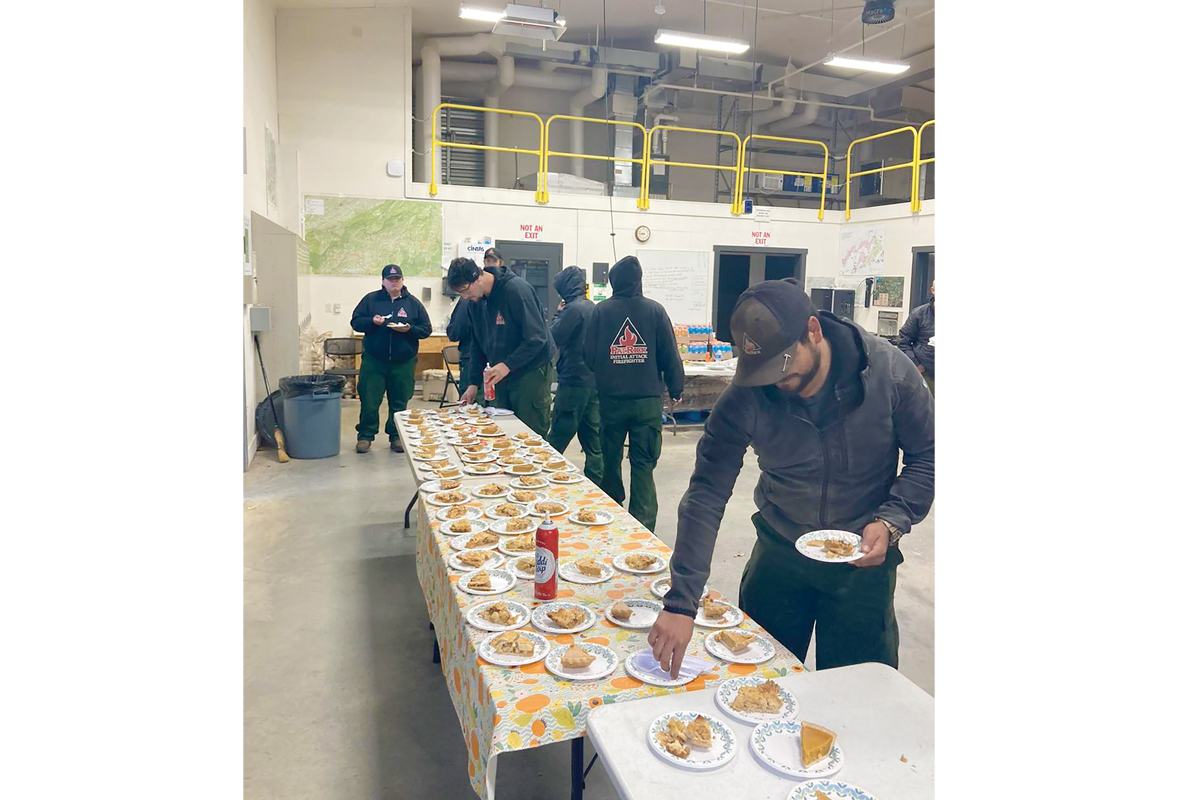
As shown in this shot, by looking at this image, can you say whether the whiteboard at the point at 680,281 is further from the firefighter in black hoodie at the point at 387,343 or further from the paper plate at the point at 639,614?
the paper plate at the point at 639,614

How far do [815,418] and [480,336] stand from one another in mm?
3742

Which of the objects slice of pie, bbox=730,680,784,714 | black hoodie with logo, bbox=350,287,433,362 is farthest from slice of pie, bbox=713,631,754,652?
black hoodie with logo, bbox=350,287,433,362

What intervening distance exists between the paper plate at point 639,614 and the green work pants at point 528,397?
3252 millimetres

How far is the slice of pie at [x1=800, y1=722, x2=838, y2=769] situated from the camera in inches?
53.0

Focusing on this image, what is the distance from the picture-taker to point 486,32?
10.8 m

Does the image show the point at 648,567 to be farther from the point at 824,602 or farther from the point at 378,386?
the point at 378,386

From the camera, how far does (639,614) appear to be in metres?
2.06

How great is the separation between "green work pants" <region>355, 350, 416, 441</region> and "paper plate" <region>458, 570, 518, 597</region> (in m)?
4.95

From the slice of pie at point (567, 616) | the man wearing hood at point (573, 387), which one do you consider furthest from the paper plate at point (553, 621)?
the man wearing hood at point (573, 387)

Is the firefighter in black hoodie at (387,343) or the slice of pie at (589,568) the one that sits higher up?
the firefighter in black hoodie at (387,343)

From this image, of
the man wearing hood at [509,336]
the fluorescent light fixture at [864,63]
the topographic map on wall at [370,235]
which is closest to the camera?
the man wearing hood at [509,336]

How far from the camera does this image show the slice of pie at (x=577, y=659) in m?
1.77

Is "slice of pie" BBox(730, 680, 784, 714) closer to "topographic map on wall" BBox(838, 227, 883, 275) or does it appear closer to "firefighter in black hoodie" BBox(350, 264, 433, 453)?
"firefighter in black hoodie" BBox(350, 264, 433, 453)

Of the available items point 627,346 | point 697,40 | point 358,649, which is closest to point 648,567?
point 358,649
